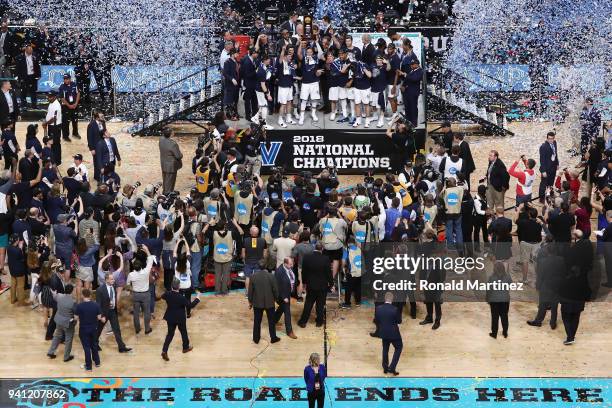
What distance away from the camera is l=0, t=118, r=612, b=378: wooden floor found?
19719 millimetres

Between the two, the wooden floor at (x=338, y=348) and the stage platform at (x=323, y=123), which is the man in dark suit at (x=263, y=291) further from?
the stage platform at (x=323, y=123)

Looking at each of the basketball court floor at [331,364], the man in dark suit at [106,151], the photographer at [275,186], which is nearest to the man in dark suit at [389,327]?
the basketball court floor at [331,364]

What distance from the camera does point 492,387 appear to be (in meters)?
19.3

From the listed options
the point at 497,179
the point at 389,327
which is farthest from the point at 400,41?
the point at 389,327

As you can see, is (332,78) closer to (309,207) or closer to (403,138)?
(403,138)

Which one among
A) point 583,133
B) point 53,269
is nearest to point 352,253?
point 53,269

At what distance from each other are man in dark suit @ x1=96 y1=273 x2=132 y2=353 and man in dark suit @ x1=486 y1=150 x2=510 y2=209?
741 centimetres

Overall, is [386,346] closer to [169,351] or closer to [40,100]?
[169,351]

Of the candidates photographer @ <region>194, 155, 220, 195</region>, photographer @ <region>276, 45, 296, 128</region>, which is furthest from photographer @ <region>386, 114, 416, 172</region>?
photographer @ <region>194, 155, 220, 195</region>

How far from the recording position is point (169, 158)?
2522cm

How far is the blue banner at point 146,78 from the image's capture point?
1211 inches

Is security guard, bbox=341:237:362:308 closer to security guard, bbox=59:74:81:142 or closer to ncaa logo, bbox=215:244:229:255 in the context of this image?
ncaa logo, bbox=215:244:229:255

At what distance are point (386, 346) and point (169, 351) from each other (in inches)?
126

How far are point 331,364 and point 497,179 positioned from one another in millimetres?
5827
